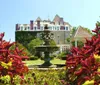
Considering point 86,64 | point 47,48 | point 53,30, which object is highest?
point 53,30

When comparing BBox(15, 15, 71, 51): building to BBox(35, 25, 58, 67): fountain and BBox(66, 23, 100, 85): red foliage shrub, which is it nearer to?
BBox(35, 25, 58, 67): fountain

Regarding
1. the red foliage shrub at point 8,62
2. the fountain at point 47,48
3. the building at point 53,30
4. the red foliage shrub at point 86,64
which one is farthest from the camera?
the building at point 53,30

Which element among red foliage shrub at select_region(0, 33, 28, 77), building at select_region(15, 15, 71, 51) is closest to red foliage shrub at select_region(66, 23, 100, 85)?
red foliage shrub at select_region(0, 33, 28, 77)

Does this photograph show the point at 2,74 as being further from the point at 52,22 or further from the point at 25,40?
the point at 52,22

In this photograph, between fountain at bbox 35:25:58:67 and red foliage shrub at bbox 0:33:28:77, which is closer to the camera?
red foliage shrub at bbox 0:33:28:77

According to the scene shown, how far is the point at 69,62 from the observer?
14.1 ft

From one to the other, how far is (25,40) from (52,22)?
41.4ft

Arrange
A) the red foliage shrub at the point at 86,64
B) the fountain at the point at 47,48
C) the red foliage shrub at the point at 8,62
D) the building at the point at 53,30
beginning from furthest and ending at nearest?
the building at the point at 53,30 < the fountain at the point at 47,48 < the red foliage shrub at the point at 8,62 < the red foliage shrub at the point at 86,64

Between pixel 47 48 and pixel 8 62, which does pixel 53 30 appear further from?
pixel 8 62

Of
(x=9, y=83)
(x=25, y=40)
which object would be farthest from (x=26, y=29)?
(x=9, y=83)

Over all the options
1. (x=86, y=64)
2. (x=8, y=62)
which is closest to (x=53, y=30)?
(x=8, y=62)

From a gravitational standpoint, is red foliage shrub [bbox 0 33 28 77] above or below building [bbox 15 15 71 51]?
below

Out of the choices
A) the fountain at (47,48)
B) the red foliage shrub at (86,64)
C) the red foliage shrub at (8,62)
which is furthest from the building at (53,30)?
the red foliage shrub at (86,64)

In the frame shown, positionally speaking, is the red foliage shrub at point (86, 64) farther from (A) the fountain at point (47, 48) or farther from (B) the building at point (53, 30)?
(B) the building at point (53, 30)
